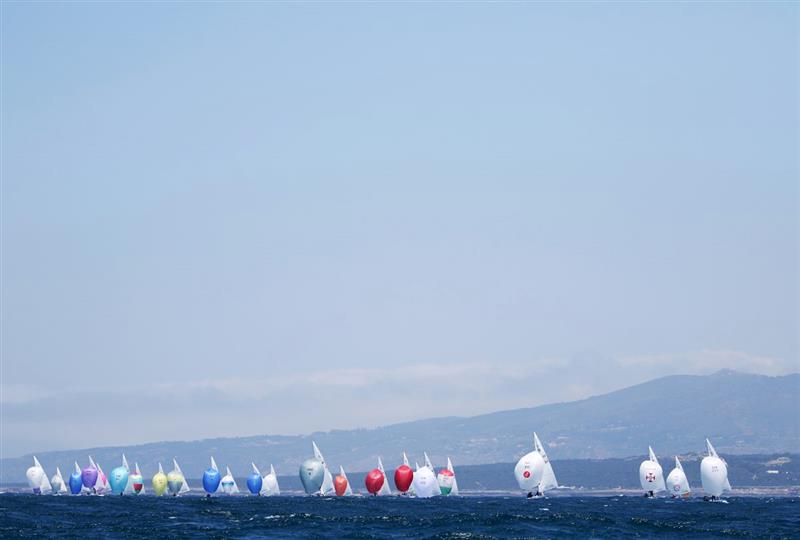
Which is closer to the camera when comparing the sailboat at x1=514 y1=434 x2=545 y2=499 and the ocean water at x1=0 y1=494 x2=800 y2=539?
the ocean water at x1=0 y1=494 x2=800 y2=539

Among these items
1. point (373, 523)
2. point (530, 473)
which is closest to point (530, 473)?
point (530, 473)

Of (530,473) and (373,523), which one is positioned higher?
(530,473)

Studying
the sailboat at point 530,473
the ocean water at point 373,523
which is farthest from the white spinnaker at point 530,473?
the ocean water at point 373,523

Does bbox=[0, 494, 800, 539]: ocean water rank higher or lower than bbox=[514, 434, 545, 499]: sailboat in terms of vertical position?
lower

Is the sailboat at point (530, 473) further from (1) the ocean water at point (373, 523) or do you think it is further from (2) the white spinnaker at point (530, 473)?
(1) the ocean water at point (373, 523)

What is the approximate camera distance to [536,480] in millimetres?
195375

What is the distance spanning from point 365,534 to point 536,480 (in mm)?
94247

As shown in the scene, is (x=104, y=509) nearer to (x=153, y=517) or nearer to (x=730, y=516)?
(x=153, y=517)

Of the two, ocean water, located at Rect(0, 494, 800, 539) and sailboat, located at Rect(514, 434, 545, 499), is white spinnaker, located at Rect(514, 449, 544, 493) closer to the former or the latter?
sailboat, located at Rect(514, 434, 545, 499)

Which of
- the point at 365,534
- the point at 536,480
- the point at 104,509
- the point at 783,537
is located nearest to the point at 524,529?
the point at 365,534

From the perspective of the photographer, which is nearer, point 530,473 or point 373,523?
point 373,523

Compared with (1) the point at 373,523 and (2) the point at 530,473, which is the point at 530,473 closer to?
(2) the point at 530,473

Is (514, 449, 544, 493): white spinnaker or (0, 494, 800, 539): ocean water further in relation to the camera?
(514, 449, 544, 493): white spinnaker

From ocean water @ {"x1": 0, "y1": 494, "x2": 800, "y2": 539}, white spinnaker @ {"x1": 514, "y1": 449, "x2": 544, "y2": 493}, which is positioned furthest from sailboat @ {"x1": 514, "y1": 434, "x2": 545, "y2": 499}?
ocean water @ {"x1": 0, "y1": 494, "x2": 800, "y2": 539}
